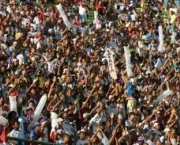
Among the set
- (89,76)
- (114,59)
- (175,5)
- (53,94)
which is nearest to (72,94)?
(53,94)

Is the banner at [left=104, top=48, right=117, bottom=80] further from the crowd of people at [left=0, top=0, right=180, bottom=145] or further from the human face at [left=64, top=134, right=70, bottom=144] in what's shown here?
the human face at [left=64, top=134, right=70, bottom=144]

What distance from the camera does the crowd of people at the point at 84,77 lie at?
42.5ft

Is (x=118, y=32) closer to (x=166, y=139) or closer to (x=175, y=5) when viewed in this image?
(x=175, y=5)

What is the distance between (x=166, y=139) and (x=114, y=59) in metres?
5.00

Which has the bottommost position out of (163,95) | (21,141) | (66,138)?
(163,95)

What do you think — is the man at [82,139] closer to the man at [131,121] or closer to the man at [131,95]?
the man at [131,121]

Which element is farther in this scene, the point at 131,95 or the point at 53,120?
the point at 131,95

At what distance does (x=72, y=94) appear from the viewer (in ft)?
48.8

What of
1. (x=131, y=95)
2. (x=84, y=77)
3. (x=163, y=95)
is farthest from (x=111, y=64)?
(x=163, y=95)

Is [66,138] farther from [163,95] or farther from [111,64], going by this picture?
[111,64]

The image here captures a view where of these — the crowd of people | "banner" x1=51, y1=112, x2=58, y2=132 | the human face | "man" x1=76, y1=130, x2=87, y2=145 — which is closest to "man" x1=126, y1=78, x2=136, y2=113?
the crowd of people

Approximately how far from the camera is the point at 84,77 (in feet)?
54.3

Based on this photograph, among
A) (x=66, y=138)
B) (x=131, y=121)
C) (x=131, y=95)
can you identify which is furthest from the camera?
Answer: (x=131, y=95)

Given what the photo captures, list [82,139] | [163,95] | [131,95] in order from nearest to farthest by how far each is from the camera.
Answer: [82,139], [131,95], [163,95]
